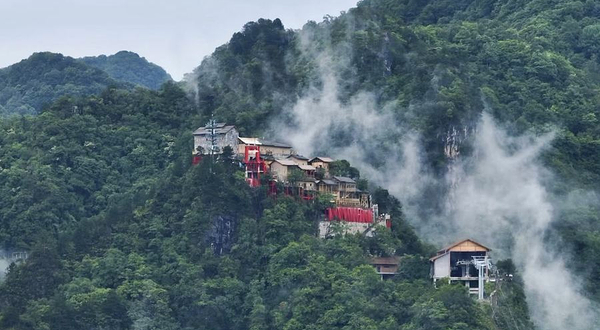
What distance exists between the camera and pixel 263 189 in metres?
76.7

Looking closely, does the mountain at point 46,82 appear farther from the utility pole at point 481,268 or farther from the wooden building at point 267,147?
the utility pole at point 481,268

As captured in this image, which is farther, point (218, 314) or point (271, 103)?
point (271, 103)

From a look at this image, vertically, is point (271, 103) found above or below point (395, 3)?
below

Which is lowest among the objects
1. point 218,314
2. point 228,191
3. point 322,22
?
point 218,314

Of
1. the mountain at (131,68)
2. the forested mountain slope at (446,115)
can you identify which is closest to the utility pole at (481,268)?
the forested mountain slope at (446,115)

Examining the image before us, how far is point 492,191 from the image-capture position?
82.8 m

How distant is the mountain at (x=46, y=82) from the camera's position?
115 m

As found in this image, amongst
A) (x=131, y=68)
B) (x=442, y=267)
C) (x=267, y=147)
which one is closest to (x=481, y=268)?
(x=442, y=267)

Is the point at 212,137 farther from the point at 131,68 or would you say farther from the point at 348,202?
the point at 131,68

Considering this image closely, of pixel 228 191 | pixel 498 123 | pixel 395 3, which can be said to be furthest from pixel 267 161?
pixel 395 3

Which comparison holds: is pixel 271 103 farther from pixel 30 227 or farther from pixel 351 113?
pixel 30 227

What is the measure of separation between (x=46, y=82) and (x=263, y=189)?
43.4 metres

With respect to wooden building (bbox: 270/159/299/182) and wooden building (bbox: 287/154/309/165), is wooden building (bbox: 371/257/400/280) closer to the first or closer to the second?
wooden building (bbox: 270/159/299/182)

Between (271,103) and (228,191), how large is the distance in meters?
11.6
